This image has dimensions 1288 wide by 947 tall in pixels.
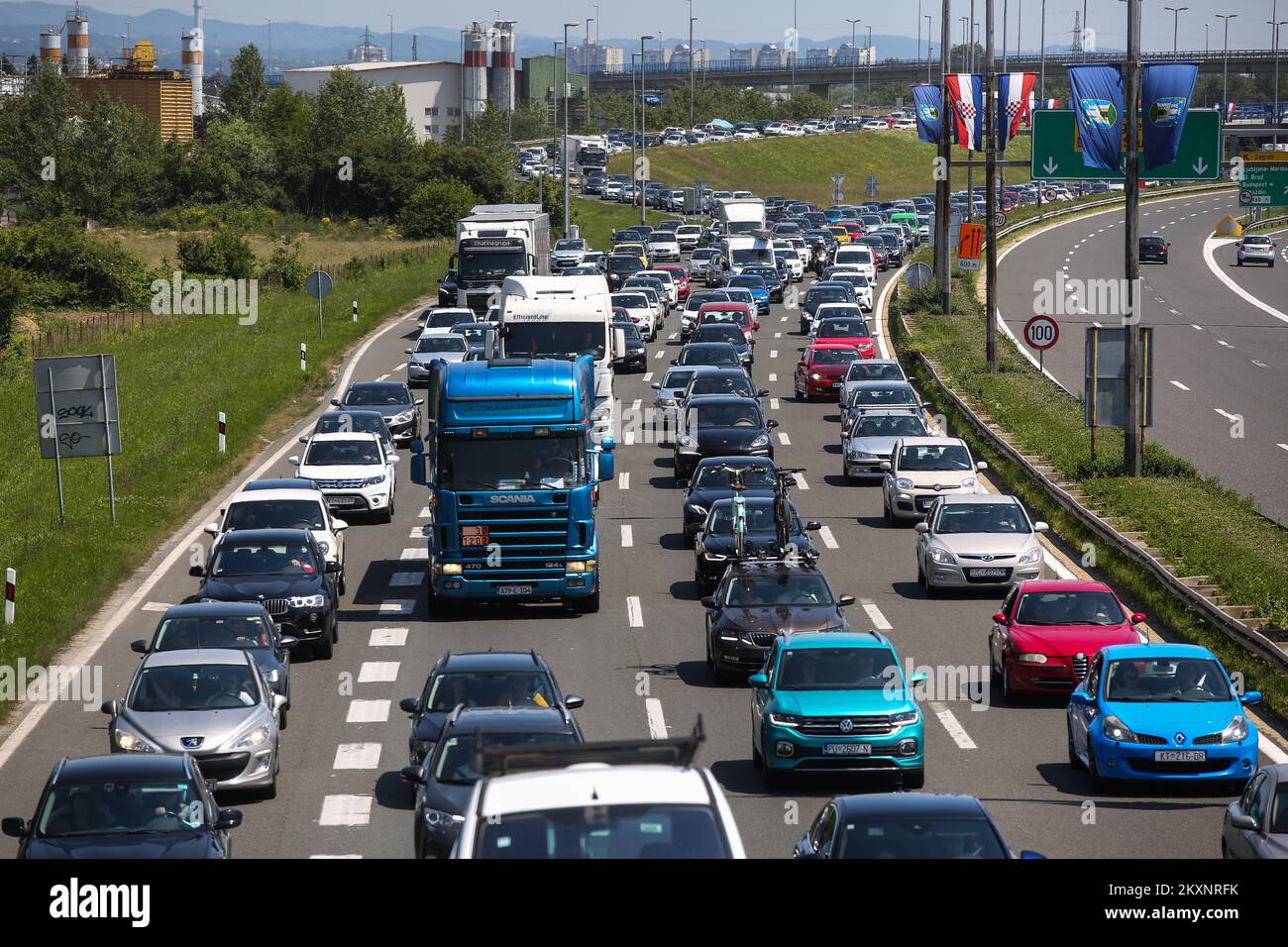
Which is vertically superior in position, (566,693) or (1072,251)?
(1072,251)

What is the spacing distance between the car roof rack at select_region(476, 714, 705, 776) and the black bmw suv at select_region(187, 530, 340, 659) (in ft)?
49.5

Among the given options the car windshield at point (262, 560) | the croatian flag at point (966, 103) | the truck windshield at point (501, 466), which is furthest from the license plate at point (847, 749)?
the croatian flag at point (966, 103)

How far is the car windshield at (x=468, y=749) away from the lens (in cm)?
1612

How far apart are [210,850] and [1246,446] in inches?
1334

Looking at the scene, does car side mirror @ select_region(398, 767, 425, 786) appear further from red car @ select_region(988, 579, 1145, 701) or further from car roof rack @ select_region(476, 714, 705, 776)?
red car @ select_region(988, 579, 1145, 701)

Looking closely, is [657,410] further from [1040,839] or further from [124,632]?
[1040,839]

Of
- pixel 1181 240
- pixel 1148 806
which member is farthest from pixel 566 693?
pixel 1181 240

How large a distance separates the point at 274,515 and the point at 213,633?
7.59m

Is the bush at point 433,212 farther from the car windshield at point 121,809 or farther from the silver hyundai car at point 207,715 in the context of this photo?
the car windshield at point 121,809

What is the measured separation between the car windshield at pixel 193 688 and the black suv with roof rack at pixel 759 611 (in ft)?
20.5

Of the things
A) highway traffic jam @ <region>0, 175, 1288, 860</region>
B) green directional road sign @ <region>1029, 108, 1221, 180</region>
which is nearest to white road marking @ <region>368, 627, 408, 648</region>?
highway traffic jam @ <region>0, 175, 1288, 860</region>

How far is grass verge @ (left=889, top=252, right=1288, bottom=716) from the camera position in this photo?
82.7ft

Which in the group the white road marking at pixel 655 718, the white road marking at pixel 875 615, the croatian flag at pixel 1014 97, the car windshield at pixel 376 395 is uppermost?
the croatian flag at pixel 1014 97

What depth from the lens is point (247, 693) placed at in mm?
19750
